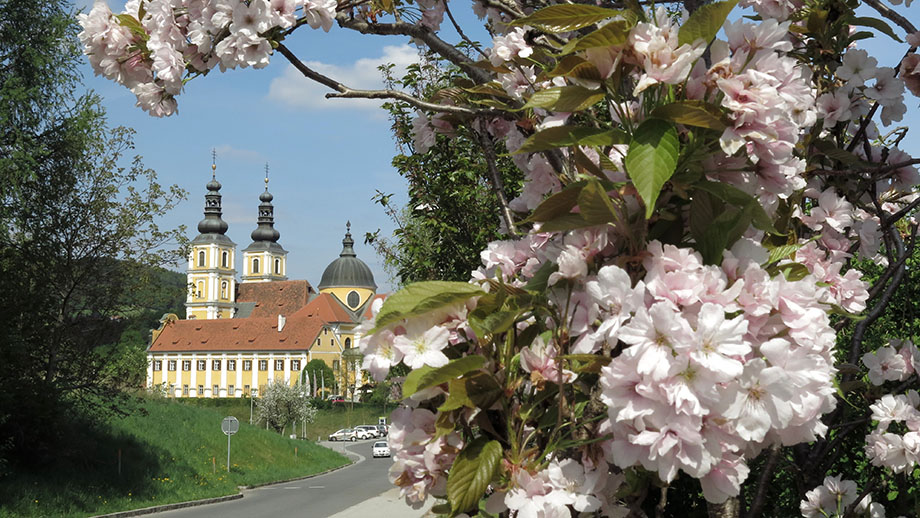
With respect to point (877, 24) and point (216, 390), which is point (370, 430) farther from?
point (877, 24)

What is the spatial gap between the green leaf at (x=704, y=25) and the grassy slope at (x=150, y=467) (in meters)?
16.9

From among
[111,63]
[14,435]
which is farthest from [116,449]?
[111,63]

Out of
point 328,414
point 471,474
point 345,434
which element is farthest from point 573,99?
point 328,414

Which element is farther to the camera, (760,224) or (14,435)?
(14,435)

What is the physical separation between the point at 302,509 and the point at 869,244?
18561 millimetres

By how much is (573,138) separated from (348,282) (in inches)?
4492

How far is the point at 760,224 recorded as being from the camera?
3.88ft

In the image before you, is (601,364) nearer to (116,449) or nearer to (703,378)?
(703,378)

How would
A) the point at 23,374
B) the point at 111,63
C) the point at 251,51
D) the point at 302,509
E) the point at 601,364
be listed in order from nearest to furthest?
the point at 601,364
the point at 251,51
the point at 111,63
the point at 23,374
the point at 302,509

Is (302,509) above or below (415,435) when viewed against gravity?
below

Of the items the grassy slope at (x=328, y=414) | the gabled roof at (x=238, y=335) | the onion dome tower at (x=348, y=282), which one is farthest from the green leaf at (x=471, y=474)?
the onion dome tower at (x=348, y=282)

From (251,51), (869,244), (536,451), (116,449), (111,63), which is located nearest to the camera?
(536,451)

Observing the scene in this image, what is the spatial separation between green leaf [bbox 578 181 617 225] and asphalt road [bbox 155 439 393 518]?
678 inches

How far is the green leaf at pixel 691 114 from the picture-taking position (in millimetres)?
1108
